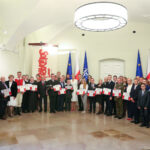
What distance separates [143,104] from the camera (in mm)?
5461

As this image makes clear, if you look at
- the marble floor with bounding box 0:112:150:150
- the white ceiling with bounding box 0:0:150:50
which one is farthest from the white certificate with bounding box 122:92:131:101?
A: the white ceiling with bounding box 0:0:150:50

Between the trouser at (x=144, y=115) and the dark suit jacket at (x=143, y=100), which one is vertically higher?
the dark suit jacket at (x=143, y=100)

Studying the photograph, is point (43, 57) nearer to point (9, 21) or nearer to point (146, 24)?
point (9, 21)

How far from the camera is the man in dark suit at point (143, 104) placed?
17.8ft

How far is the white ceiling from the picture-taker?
268 inches

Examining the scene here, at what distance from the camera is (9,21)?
24.5 ft

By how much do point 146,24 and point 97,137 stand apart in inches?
292

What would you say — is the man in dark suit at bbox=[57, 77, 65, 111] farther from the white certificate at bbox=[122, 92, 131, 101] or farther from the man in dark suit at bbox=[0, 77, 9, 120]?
the white certificate at bbox=[122, 92, 131, 101]

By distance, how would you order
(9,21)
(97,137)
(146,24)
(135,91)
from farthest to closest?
1. (146,24)
2. (9,21)
3. (135,91)
4. (97,137)

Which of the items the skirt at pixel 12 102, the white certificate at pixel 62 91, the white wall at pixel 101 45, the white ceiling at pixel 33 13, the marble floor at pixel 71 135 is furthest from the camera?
the white wall at pixel 101 45

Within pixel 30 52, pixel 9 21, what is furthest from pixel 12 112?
pixel 30 52

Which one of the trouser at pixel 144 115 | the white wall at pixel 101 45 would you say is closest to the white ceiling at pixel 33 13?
the white wall at pixel 101 45

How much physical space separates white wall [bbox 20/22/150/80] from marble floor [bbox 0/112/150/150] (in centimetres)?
484

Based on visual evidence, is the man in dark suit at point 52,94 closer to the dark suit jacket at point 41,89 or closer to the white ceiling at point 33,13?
the dark suit jacket at point 41,89
